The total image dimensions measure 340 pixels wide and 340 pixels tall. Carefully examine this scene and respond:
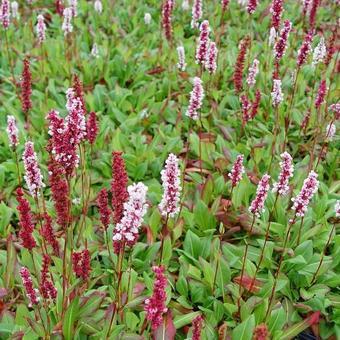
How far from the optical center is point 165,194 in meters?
3.35

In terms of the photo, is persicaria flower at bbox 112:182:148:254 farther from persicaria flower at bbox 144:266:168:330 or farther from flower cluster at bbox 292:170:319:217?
flower cluster at bbox 292:170:319:217

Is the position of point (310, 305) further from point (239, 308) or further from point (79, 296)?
point (79, 296)

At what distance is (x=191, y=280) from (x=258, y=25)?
20.8 ft

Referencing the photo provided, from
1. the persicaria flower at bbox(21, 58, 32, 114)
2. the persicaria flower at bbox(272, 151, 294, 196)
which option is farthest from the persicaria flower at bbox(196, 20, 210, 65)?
the persicaria flower at bbox(272, 151, 294, 196)

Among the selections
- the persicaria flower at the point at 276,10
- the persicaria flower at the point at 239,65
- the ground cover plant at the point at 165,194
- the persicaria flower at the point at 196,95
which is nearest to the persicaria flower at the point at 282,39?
the ground cover plant at the point at 165,194

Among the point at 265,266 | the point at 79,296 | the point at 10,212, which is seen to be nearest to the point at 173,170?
the point at 79,296

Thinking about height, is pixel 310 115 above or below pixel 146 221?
above

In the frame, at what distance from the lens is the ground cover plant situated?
3596 millimetres

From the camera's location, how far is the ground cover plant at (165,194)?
3.60 meters

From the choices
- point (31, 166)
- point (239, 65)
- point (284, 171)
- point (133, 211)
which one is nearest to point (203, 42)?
point (239, 65)

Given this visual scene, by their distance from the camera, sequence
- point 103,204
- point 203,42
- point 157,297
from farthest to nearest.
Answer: point 203,42
point 103,204
point 157,297

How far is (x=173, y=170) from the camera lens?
3.26 meters

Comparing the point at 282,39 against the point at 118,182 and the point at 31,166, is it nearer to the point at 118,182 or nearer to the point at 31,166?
the point at 118,182

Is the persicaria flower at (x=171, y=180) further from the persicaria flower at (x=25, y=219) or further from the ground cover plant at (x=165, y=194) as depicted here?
the persicaria flower at (x=25, y=219)
